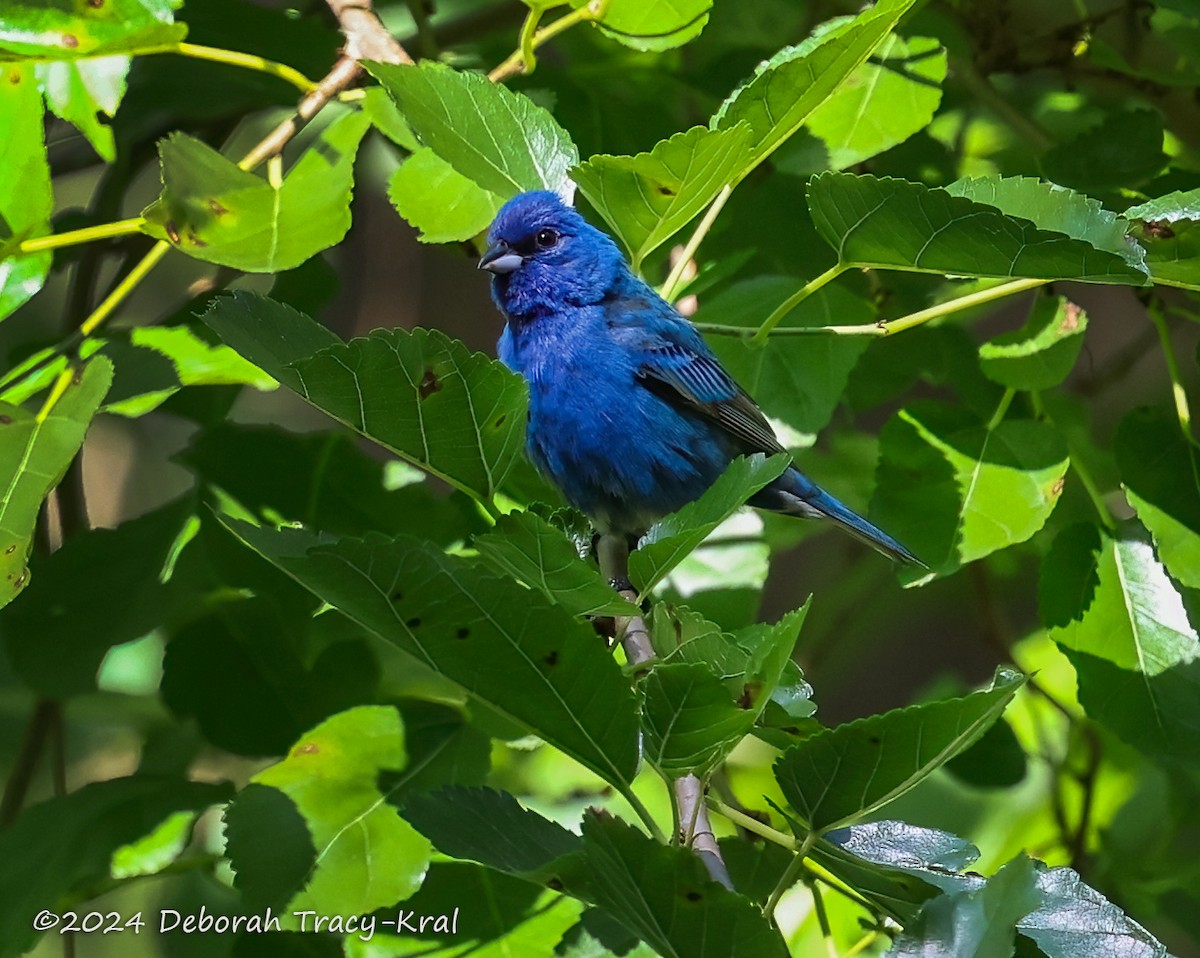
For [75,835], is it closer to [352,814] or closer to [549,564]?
[352,814]

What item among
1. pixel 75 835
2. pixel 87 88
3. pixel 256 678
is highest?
pixel 87 88

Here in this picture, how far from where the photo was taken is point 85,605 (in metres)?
1.96

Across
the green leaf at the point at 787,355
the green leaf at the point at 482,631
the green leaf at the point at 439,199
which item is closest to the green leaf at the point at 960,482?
Result: the green leaf at the point at 787,355

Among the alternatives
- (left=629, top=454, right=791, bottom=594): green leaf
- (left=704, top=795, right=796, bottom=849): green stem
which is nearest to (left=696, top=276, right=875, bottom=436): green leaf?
(left=629, top=454, right=791, bottom=594): green leaf

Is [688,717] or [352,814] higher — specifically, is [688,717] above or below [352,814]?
above

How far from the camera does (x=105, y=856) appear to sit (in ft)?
6.13

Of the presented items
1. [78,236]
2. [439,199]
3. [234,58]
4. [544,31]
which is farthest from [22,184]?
[544,31]

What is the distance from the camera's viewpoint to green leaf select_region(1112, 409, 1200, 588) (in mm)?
1735

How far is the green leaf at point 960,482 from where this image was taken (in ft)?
5.68

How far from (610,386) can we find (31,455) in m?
1.06

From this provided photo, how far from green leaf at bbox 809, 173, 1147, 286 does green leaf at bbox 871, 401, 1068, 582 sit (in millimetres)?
427

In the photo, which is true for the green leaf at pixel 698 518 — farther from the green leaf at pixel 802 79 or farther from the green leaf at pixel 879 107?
the green leaf at pixel 879 107

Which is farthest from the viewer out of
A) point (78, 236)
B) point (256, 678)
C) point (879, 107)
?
point (256, 678)

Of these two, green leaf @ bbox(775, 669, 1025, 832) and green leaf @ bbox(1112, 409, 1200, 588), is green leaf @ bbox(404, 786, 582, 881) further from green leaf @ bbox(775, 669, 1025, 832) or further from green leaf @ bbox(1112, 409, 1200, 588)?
green leaf @ bbox(1112, 409, 1200, 588)
